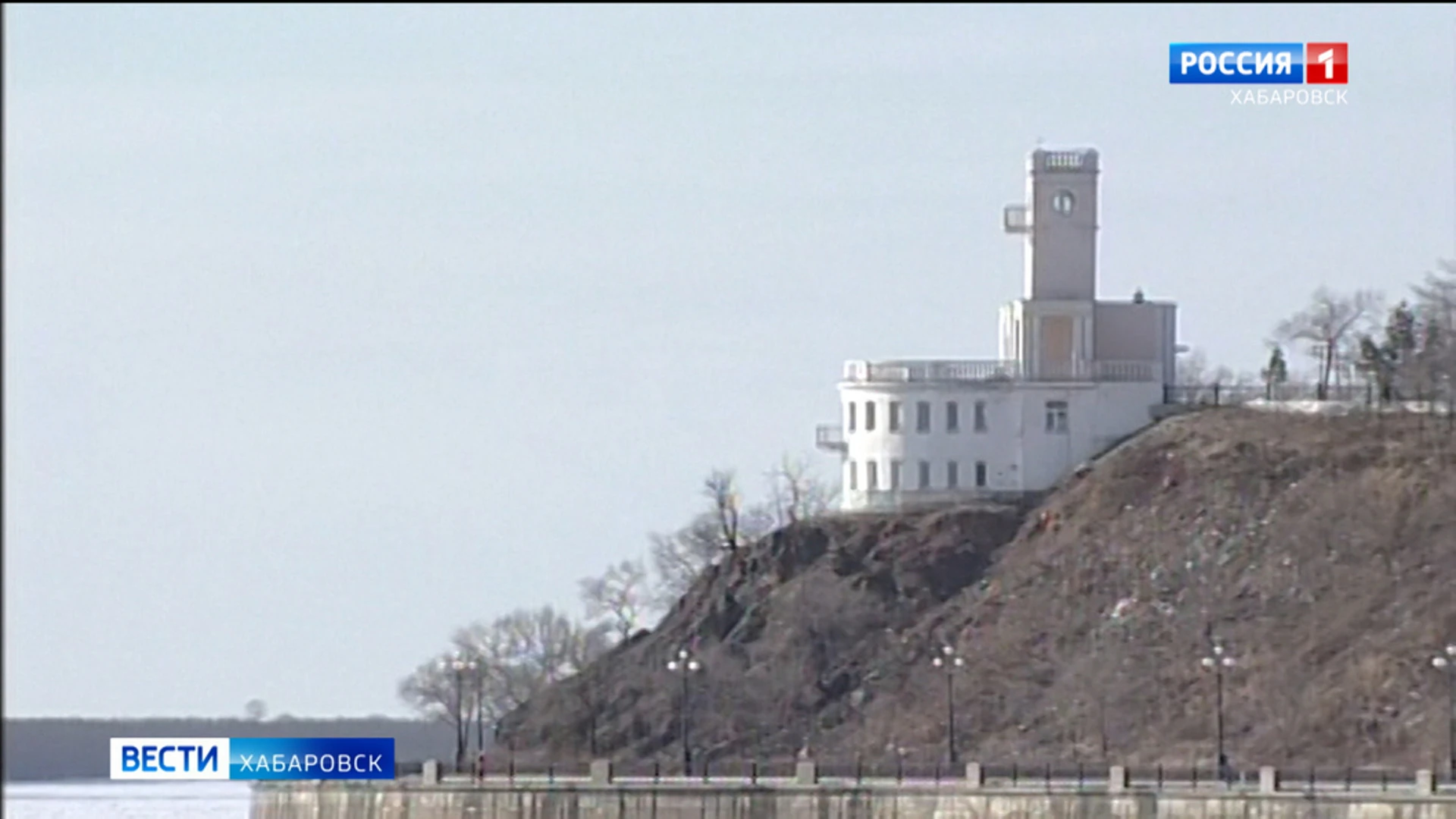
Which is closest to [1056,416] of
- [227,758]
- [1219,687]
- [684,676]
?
[684,676]

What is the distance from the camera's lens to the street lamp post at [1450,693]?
118188 millimetres

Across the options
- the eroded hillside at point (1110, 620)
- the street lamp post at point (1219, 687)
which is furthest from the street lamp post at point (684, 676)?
the street lamp post at point (1219, 687)

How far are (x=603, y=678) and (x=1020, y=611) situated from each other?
13.1m

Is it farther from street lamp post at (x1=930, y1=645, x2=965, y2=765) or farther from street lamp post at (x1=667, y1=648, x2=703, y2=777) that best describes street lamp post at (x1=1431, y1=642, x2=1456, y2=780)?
street lamp post at (x1=667, y1=648, x2=703, y2=777)

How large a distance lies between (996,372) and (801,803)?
40.7m

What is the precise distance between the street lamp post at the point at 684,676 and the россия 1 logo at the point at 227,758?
14109mm

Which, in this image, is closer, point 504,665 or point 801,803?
point 801,803


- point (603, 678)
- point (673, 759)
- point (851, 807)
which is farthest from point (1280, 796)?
point (603, 678)

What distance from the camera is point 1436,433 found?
14388 centimetres

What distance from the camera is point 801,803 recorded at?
116m

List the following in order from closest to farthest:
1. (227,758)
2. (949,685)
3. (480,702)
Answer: (227,758), (949,685), (480,702)

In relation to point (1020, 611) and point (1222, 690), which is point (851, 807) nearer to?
point (1222, 690)

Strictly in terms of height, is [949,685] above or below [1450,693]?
above

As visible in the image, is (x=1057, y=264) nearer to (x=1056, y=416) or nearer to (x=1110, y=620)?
(x=1056, y=416)
